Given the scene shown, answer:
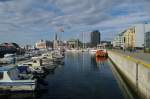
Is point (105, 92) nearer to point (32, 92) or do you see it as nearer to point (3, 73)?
point (32, 92)

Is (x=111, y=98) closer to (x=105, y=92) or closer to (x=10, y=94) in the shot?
(x=105, y=92)

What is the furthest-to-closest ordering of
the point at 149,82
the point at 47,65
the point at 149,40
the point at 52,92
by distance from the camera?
the point at 149,40
the point at 47,65
the point at 52,92
the point at 149,82

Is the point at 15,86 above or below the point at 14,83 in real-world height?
below

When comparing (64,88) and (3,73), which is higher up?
(3,73)

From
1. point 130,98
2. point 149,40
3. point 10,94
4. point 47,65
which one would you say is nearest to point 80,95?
point 130,98

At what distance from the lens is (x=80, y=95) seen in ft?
120

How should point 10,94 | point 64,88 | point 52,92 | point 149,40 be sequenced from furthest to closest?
1. point 149,40
2. point 64,88
3. point 52,92
4. point 10,94

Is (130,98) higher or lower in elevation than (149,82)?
lower

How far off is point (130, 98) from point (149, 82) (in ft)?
27.9

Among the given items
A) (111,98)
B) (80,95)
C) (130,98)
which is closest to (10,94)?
(80,95)

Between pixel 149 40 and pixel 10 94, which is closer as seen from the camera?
pixel 10 94

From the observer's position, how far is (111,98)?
35375mm

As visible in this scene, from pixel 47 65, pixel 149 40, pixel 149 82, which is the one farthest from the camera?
pixel 149 40

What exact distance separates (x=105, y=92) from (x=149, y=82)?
13188mm
